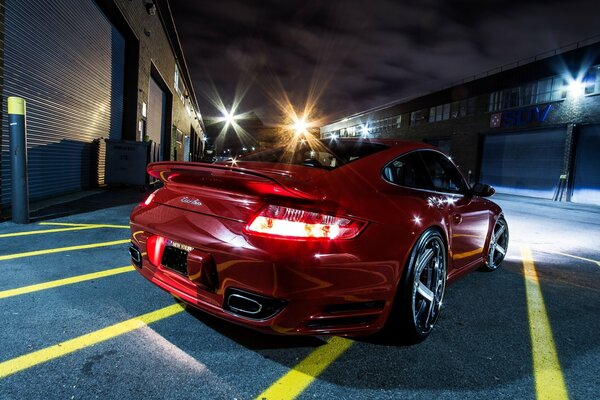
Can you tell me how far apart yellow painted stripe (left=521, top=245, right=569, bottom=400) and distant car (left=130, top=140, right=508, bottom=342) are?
25.4 inches

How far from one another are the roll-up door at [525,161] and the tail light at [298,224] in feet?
75.4

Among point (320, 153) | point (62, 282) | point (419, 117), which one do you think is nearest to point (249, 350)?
point (320, 153)

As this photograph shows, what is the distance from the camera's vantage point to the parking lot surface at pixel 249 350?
6.36ft

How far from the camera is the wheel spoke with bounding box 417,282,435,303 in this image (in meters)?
2.53

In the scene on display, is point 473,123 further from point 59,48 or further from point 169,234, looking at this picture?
point 169,234

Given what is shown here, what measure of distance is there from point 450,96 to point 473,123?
4.11m

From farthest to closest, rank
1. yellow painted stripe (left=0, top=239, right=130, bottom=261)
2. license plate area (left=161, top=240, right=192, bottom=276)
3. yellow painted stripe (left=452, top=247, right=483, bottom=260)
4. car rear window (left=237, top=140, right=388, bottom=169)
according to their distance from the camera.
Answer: yellow painted stripe (left=0, top=239, right=130, bottom=261)
yellow painted stripe (left=452, top=247, right=483, bottom=260)
car rear window (left=237, top=140, right=388, bottom=169)
license plate area (left=161, top=240, right=192, bottom=276)

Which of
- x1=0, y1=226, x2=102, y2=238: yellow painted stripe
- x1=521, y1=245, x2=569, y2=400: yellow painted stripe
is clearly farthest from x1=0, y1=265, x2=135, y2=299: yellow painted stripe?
x1=521, y1=245, x2=569, y2=400: yellow painted stripe

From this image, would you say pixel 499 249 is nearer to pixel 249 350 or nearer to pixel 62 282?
pixel 249 350

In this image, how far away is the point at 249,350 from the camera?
230cm

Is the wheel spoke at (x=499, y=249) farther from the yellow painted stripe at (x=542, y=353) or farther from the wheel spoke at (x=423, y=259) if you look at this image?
the wheel spoke at (x=423, y=259)

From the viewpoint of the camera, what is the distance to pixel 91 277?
136 inches

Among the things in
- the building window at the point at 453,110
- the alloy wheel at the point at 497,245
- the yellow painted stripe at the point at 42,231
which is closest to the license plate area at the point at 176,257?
the alloy wheel at the point at 497,245

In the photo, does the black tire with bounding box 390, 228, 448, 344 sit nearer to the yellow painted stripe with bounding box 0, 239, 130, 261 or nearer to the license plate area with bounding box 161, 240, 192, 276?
the license plate area with bounding box 161, 240, 192, 276
